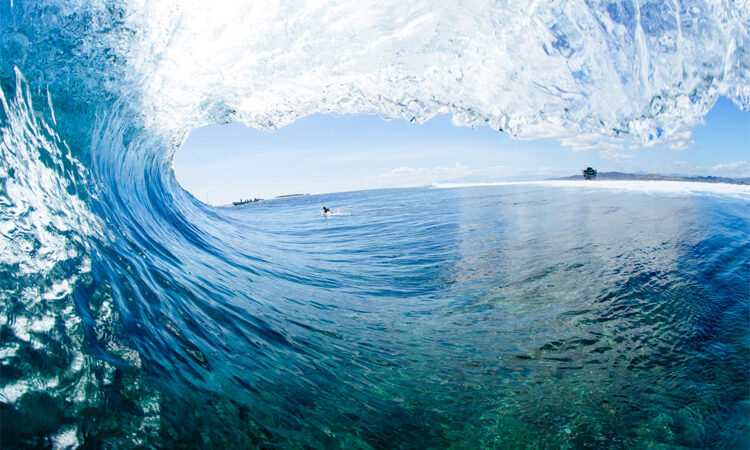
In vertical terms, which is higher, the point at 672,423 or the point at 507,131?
the point at 507,131

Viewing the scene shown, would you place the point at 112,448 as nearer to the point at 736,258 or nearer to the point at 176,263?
the point at 176,263

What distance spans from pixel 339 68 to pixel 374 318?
445 cm

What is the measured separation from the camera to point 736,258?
6.19 meters

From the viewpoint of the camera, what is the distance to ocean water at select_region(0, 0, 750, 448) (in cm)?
223

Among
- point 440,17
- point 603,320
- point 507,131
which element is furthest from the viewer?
point 507,131

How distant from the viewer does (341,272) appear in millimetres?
7156

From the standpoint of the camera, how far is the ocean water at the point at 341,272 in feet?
7.32

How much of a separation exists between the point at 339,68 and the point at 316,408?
5.59 meters

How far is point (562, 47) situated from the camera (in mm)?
6285

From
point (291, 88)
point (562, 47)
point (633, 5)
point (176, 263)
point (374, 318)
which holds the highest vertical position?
point (633, 5)

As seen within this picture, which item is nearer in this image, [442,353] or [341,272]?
[442,353]

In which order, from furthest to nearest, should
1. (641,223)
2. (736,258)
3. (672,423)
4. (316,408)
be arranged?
(641,223)
(736,258)
(316,408)
(672,423)

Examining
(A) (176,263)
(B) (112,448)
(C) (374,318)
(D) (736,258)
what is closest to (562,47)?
(D) (736,258)

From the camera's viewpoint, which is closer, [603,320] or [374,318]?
[603,320]
